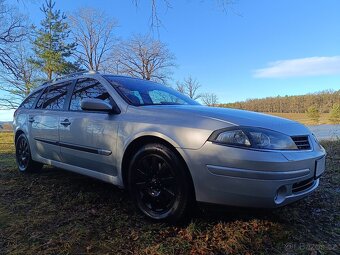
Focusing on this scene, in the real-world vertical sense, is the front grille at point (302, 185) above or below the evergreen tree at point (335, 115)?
above

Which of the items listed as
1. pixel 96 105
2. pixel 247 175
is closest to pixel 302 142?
pixel 247 175

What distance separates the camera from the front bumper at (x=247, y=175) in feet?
8.12

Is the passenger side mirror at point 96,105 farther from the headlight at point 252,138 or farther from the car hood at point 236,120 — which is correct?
the headlight at point 252,138

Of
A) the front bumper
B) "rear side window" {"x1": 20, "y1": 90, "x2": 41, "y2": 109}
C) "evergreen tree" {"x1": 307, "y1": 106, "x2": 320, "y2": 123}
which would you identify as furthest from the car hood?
"evergreen tree" {"x1": 307, "y1": 106, "x2": 320, "y2": 123}

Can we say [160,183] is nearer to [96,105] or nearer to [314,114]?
[96,105]

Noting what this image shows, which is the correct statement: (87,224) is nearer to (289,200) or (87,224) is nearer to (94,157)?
(94,157)

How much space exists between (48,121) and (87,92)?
0.88 metres

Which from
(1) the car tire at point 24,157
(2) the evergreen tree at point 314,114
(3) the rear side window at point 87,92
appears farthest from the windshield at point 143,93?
(2) the evergreen tree at point 314,114

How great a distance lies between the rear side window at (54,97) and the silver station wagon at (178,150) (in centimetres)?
31

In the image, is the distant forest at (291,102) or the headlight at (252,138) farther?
the distant forest at (291,102)

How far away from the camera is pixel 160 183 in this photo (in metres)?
2.96

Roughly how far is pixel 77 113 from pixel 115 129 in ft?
2.75

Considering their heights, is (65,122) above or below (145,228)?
above

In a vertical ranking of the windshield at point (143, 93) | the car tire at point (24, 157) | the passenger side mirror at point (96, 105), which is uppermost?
the windshield at point (143, 93)
